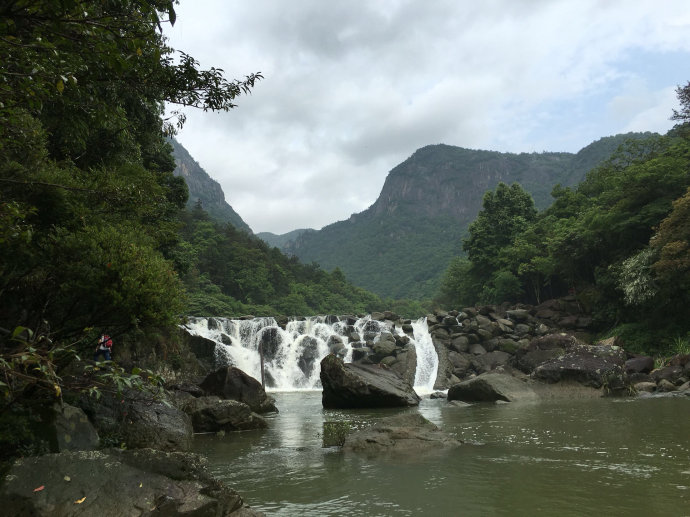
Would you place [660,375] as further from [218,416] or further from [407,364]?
[218,416]

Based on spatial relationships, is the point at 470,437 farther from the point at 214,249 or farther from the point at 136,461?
the point at 214,249

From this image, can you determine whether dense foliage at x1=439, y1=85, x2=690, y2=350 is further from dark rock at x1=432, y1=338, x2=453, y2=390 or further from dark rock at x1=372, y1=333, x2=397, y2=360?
dark rock at x1=372, y1=333, x2=397, y2=360

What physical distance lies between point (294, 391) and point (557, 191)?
1167 inches

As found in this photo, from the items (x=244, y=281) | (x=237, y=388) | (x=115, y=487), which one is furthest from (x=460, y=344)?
(x=244, y=281)

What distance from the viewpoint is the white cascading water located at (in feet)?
94.5

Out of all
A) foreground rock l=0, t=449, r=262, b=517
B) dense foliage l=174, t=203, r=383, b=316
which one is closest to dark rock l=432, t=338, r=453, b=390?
foreground rock l=0, t=449, r=262, b=517

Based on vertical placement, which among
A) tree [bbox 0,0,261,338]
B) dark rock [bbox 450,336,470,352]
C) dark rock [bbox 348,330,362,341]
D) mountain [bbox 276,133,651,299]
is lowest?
dark rock [bbox 450,336,470,352]

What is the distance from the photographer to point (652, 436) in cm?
934

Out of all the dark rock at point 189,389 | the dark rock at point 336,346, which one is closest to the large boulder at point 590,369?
the dark rock at point 336,346

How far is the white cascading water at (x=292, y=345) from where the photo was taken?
94.5 ft

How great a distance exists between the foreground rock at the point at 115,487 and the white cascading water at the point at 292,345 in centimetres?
2298

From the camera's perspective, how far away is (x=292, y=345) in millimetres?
30859

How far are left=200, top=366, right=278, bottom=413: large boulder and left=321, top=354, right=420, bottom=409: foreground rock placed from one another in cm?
235

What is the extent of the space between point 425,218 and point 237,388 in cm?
14844
